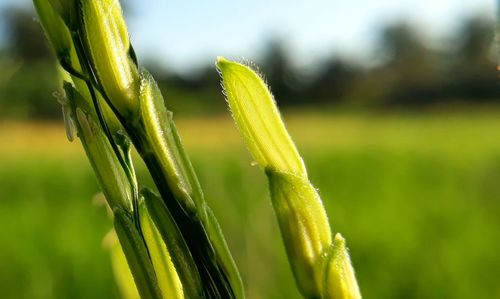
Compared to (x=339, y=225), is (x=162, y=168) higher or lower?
higher

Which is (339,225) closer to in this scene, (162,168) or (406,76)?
(162,168)

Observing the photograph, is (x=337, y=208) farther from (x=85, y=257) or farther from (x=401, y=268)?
(x=85, y=257)

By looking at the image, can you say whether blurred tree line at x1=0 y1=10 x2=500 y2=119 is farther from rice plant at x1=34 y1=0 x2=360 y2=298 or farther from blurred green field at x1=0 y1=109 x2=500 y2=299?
rice plant at x1=34 y1=0 x2=360 y2=298

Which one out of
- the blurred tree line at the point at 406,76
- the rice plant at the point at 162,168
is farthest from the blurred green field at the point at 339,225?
the blurred tree line at the point at 406,76

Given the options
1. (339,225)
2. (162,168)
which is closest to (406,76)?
(339,225)

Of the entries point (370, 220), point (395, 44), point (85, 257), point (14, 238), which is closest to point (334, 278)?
point (85, 257)

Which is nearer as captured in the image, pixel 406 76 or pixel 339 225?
pixel 339 225

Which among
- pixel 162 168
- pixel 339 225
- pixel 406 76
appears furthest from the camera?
pixel 406 76

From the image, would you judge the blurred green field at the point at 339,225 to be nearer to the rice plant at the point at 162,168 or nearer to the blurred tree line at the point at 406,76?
the rice plant at the point at 162,168
